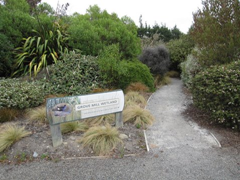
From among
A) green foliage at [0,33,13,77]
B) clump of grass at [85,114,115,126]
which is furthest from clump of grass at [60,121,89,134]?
green foliage at [0,33,13,77]

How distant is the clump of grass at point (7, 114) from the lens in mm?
4020

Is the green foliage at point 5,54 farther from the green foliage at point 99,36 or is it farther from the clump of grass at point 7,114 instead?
the clump of grass at point 7,114

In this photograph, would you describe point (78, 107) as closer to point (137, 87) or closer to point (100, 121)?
point (100, 121)

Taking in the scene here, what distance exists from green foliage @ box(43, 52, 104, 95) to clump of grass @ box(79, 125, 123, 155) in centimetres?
239

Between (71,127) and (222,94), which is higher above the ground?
(222,94)

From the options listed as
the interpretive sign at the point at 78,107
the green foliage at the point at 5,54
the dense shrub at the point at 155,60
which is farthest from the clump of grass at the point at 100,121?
the dense shrub at the point at 155,60

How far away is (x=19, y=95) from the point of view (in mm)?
4469

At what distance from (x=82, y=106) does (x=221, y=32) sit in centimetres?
530

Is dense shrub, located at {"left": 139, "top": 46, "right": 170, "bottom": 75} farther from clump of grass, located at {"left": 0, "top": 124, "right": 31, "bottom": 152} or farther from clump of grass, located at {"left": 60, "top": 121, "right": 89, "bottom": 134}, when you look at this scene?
clump of grass, located at {"left": 0, "top": 124, "right": 31, "bottom": 152}

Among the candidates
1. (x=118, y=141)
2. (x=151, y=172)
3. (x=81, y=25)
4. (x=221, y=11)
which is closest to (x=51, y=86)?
(x=81, y=25)

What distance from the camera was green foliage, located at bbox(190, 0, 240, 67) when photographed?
17.7ft

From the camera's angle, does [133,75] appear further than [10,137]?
Yes

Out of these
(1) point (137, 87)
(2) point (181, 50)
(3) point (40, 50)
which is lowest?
(1) point (137, 87)

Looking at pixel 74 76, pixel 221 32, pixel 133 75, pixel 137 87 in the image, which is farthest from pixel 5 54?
pixel 221 32
